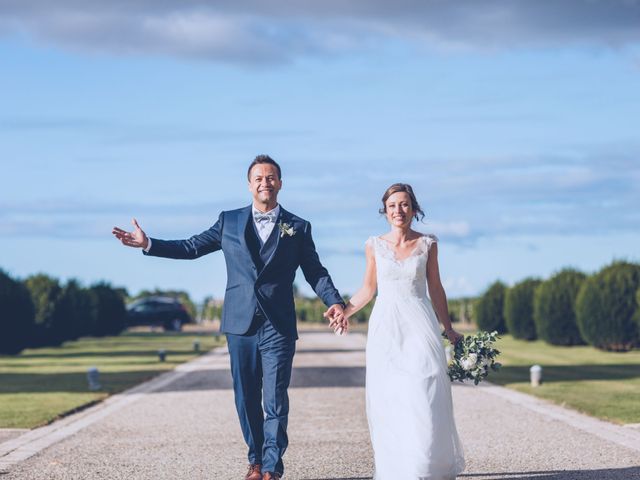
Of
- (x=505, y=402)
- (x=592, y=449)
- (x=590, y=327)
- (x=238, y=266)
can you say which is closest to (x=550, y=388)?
(x=505, y=402)

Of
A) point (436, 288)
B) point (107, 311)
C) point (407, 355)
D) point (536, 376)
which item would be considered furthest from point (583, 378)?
point (107, 311)

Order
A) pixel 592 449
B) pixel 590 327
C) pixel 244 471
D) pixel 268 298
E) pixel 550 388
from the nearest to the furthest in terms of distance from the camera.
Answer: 1. pixel 268 298
2. pixel 244 471
3. pixel 592 449
4. pixel 550 388
5. pixel 590 327

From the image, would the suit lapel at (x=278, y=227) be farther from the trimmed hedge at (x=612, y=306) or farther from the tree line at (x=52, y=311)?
the tree line at (x=52, y=311)

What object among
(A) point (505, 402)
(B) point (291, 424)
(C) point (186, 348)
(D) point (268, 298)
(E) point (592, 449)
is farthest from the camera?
(C) point (186, 348)

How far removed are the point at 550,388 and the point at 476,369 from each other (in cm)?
1075

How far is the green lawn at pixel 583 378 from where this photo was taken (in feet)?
52.1

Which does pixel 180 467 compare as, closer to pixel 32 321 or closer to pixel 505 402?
pixel 505 402

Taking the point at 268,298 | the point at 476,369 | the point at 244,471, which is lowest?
the point at 244,471

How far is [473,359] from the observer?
29.2 feet

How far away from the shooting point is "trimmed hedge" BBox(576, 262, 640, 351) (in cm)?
3225

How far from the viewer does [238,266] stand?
8625mm

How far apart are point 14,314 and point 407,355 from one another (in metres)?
27.2

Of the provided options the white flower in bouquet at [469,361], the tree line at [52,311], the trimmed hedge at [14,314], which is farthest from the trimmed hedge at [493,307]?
the white flower in bouquet at [469,361]

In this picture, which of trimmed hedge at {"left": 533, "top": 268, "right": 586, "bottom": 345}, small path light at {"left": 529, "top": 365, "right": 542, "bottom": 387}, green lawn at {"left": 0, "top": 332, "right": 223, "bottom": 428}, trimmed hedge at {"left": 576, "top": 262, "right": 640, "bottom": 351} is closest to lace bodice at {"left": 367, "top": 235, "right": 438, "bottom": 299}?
green lawn at {"left": 0, "top": 332, "right": 223, "bottom": 428}
